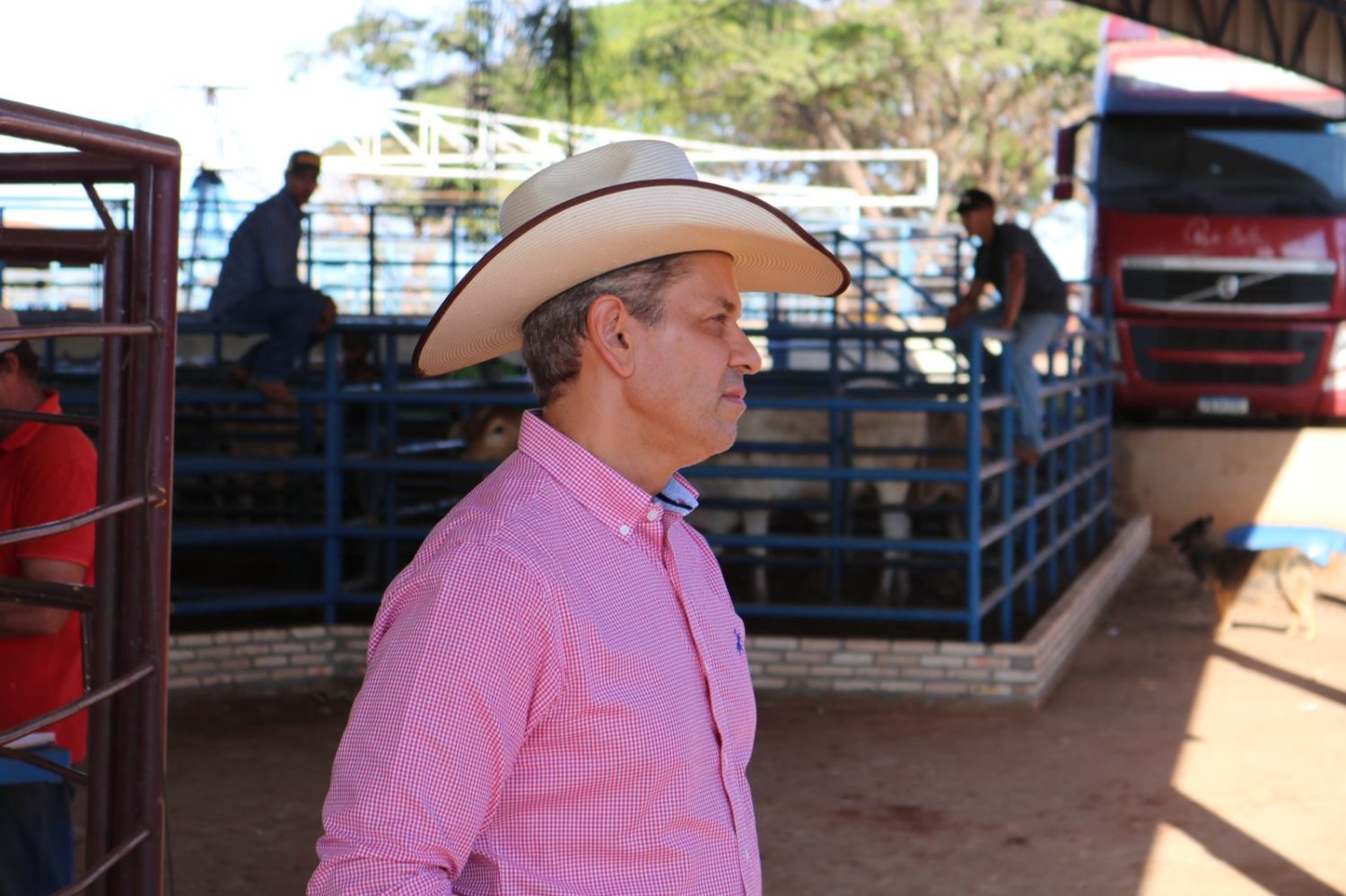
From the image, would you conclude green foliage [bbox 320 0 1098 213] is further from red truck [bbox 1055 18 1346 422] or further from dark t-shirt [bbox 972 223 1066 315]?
dark t-shirt [bbox 972 223 1066 315]

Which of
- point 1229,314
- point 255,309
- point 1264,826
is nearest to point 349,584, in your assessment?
point 255,309

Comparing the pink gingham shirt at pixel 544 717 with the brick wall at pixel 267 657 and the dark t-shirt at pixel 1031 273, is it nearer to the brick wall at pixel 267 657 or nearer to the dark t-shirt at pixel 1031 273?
the brick wall at pixel 267 657

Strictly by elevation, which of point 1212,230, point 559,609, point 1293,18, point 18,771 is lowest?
point 18,771

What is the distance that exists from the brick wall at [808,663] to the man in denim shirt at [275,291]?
3.76 ft

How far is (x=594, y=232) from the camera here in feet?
6.46

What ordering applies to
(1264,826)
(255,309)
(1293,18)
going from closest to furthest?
(1264,826), (255,309), (1293,18)

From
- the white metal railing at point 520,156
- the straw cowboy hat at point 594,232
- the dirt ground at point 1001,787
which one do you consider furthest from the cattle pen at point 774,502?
the straw cowboy hat at point 594,232

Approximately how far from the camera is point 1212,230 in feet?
43.1

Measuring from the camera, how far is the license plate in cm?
1364

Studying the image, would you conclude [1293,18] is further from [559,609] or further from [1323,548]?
[559,609]

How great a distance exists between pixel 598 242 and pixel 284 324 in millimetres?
5919

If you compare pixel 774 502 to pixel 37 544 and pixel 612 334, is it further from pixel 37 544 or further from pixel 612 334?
pixel 612 334

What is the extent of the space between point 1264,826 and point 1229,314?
877cm

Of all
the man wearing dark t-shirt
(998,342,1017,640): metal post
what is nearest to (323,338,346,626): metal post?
(998,342,1017,640): metal post
